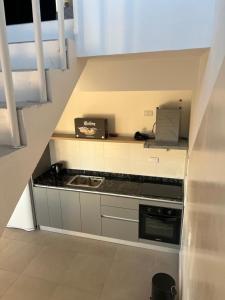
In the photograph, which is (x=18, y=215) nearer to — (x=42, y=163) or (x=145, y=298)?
(x=42, y=163)

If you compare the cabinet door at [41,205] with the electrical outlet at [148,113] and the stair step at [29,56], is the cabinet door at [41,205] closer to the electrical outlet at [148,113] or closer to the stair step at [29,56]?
the electrical outlet at [148,113]

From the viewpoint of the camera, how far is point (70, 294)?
256cm

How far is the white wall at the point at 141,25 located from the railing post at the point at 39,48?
34 centimetres

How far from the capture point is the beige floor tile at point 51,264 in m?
2.83

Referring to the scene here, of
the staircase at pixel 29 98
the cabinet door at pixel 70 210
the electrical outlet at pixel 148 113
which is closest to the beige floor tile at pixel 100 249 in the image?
the cabinet door at pixel 70 210

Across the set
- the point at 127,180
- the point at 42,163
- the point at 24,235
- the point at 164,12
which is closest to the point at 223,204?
the point at 164,12

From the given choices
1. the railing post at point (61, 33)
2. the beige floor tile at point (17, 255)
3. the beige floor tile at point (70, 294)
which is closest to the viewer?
the railing post at point (61, 33)

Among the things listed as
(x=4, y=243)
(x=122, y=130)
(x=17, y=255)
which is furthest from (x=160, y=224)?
(x=4, y=243)

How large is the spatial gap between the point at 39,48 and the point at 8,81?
22cm

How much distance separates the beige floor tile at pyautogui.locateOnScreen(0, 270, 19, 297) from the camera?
2661 mm

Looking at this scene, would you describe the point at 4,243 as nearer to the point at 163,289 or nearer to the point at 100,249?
the point at 100,249

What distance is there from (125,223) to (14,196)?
8.58 feet

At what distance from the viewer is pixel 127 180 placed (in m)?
3.50

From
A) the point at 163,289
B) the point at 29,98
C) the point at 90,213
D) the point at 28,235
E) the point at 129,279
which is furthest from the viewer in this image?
the point at 28,235
